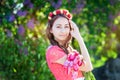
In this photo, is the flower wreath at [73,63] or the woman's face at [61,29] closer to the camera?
the flower wreath at [73,63]

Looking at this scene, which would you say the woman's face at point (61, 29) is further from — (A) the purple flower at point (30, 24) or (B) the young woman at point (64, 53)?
(A) the purple flower at point (30, 24)

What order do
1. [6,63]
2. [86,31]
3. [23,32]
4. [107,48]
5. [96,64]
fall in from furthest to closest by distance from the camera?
[107,48] < [96,64] < [86,31] < [23,32] < [6,63]

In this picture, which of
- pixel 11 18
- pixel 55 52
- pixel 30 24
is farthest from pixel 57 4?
pixel 55 52

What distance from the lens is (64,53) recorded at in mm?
5023

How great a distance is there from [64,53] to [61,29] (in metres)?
0.24

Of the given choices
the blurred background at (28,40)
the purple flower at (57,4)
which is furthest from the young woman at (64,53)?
the purple flower at (57,4)

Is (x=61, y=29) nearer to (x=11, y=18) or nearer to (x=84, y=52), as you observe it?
(x=84, y=52)

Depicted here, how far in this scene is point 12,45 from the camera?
7055mm

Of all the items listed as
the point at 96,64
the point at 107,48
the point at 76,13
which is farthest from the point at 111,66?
the point at 107,48

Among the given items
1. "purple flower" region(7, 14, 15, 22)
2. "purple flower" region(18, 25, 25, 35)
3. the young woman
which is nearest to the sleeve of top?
the young woman

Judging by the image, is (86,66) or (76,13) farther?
(76,13)

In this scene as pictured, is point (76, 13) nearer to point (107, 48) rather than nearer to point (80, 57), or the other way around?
point (80, 57)

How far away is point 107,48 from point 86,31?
359 centimetres

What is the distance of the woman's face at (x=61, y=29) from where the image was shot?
506 cm
